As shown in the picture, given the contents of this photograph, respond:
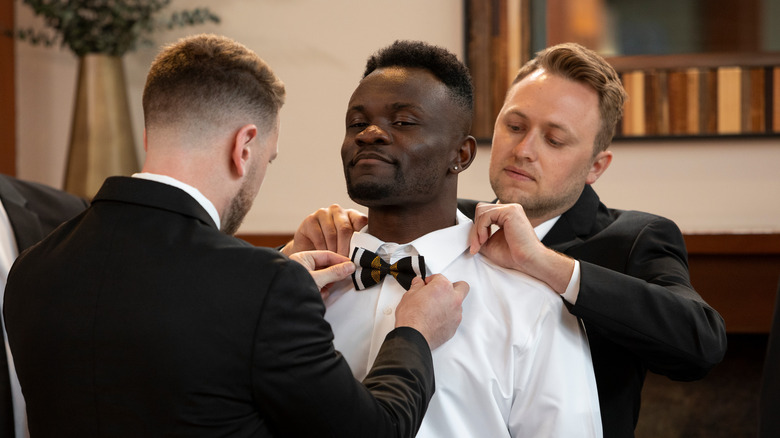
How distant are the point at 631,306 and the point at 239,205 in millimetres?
667

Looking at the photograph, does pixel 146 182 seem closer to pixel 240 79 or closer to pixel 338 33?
pixel 240 79

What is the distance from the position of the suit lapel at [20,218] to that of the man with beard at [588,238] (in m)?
0.56

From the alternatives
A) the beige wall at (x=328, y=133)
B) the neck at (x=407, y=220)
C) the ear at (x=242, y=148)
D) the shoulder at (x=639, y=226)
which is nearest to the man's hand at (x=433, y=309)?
the neck at (x=407, y=220)

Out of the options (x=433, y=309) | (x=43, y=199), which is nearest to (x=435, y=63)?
(x=433, y=309)

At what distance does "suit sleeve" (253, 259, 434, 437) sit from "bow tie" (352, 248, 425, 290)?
0.28m

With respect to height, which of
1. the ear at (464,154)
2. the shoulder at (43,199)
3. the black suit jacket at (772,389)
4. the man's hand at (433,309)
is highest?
the ear at (464,154)

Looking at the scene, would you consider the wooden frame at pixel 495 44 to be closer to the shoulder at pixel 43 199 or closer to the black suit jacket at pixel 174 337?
the shoulder at pixel 43 199

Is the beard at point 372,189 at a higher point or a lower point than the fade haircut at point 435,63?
lower

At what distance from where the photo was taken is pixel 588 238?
5.26ft

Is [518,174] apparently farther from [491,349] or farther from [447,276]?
[491,349]

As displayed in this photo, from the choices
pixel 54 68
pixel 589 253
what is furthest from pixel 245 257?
pixel 54 68

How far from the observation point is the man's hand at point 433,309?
121 centimetres

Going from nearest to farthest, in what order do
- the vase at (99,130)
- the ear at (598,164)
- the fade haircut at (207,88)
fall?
the fade haircut at (207,88) → the ear at (598,164) → the vase at (99,130)

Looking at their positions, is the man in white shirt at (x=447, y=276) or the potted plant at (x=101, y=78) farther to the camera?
the potted plant at (x=101, y=78)
